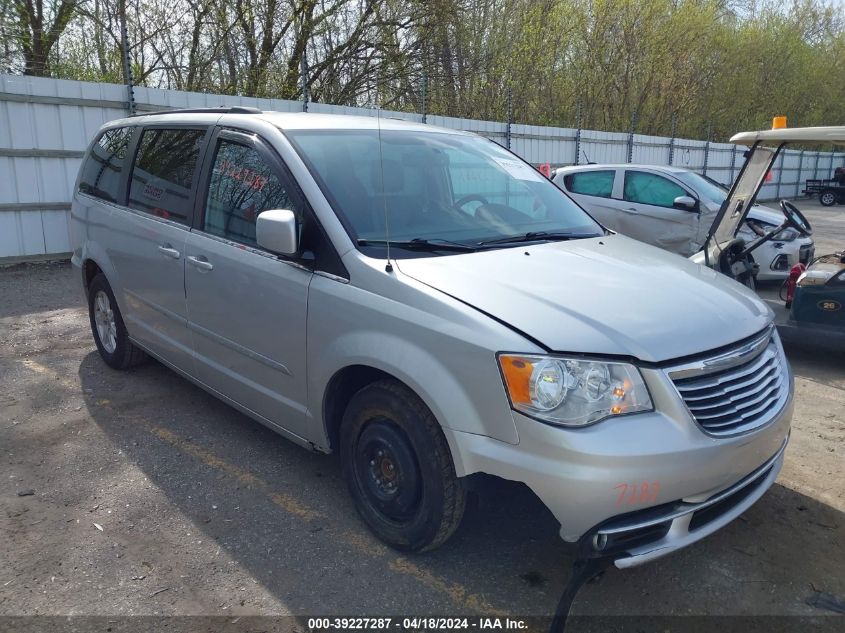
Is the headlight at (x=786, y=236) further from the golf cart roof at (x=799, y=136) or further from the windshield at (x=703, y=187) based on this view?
the golf cart roof at (x=799, y=136)

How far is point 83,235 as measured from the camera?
203 inches

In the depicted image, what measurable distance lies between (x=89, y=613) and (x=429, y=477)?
140cm

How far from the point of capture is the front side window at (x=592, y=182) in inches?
386

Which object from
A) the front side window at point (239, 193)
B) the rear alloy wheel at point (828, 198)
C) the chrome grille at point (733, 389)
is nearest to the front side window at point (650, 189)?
the chrome grille at point (733, 389)

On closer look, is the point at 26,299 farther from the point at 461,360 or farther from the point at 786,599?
the point at 786,599

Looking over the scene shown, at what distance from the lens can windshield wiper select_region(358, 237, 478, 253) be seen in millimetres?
3037

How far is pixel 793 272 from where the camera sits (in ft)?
19.6

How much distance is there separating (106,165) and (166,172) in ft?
3.51

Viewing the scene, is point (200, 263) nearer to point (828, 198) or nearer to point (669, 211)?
point (669, 211)

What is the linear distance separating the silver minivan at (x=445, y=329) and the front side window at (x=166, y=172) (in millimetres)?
19

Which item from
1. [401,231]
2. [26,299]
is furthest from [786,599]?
[26,299]

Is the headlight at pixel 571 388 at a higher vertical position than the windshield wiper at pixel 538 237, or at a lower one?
lower

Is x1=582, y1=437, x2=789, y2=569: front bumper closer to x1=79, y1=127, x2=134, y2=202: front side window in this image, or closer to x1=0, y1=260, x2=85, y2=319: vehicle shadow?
x1=79, y1=127, x2=134, y2=202: front side window

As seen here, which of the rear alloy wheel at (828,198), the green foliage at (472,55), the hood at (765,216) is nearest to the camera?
the hood at (765,216)
